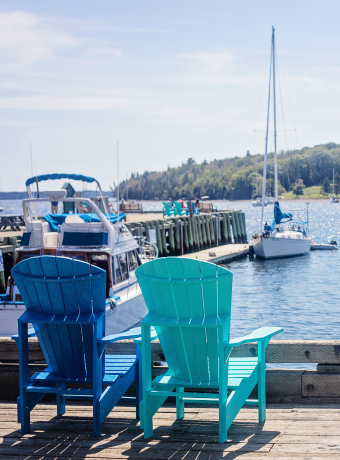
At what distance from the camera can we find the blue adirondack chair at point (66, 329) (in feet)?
10.9

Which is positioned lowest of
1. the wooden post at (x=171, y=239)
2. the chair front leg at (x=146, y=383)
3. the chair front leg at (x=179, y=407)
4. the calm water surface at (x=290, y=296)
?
the calm water surface at (x=290, y=296)

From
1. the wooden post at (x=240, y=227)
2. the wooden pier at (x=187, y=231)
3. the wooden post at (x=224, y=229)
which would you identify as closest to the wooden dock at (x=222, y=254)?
the wooden pier at (x=187, y=231)

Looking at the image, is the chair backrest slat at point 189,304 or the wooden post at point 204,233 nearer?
the chair backrest slat at point 189,304

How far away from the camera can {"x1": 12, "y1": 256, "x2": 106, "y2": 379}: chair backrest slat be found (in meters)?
3.31

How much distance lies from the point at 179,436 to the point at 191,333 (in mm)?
676

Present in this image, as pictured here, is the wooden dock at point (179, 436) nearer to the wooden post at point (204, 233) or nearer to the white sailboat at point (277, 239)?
the white sailboat at point (277, 239)

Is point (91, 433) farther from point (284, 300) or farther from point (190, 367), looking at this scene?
point (284, 300)

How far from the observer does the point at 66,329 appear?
135 inches

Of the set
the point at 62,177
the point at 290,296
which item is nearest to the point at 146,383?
the point at 62,177

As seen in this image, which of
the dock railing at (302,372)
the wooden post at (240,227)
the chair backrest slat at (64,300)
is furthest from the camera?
the wooden post at (240,227)

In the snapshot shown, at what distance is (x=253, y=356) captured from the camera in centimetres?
411

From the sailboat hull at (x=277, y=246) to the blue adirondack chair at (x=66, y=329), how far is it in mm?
27450

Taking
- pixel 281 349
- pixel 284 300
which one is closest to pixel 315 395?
pixel 281 349

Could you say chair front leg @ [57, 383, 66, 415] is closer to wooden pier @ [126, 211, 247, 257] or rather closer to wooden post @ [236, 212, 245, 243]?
wooden pier @ [126, 211, 247, 257]
